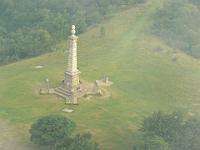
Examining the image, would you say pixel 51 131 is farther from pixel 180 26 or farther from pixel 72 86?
pixel 180 26

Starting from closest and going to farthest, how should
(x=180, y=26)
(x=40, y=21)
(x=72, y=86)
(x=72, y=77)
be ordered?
1. (x=72, y=77)
2. (x=72, y=86)
3. (x=180, y=26)
4. (x=40, y=21)

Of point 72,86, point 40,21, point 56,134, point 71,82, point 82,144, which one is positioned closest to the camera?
point 82,144

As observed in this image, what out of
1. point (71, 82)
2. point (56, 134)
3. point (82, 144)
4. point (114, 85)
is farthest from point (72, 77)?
point (82, 144)

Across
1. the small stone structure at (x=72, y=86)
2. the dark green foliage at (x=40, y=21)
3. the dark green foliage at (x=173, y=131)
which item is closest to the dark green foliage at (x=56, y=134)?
the dark green foliage at (x=173, y=131)

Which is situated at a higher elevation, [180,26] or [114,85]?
[180,26]

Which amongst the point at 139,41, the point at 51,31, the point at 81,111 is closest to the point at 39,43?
the point at 51,31

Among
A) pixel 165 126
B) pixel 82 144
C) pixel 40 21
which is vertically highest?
pixel 40 21

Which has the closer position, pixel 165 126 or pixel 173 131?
pixel 173 131
